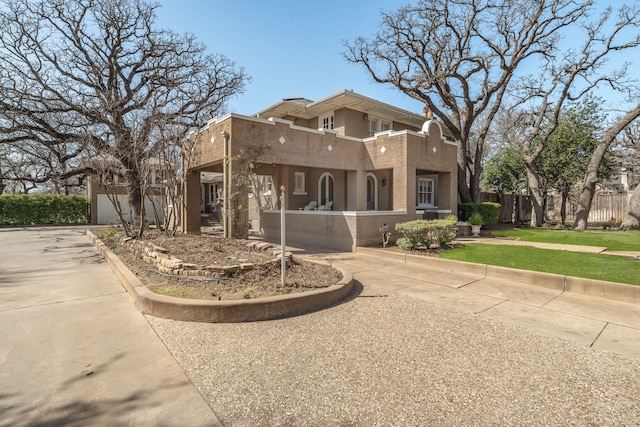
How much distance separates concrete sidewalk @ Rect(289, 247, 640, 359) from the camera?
4.28 metres

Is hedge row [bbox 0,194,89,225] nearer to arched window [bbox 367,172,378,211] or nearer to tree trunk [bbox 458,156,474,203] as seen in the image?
arched window [bbox 367,172,378,211]

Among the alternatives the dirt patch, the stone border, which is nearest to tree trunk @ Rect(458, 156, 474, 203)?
the dirt patch

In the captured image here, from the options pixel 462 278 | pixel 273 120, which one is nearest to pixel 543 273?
pixel 462 278

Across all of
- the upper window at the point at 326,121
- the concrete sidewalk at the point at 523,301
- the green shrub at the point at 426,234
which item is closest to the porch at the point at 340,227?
the green shrub at the point at 426,234

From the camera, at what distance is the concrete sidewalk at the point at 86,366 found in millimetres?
2562

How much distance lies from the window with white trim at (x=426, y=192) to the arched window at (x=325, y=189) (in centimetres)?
516

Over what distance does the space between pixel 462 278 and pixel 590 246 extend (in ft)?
21.4

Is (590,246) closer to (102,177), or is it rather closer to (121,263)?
(121,263)

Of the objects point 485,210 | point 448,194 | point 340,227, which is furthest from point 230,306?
point 485,210

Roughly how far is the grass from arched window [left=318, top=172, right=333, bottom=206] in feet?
26.5

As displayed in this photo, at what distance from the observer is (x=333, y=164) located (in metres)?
13.4

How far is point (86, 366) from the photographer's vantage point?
10.9 ft

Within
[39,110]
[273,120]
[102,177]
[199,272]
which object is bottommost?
[199,272]

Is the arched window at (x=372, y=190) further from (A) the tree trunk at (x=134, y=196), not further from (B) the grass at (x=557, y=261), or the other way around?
(A) the tree trunk at (x=134, y=196)
